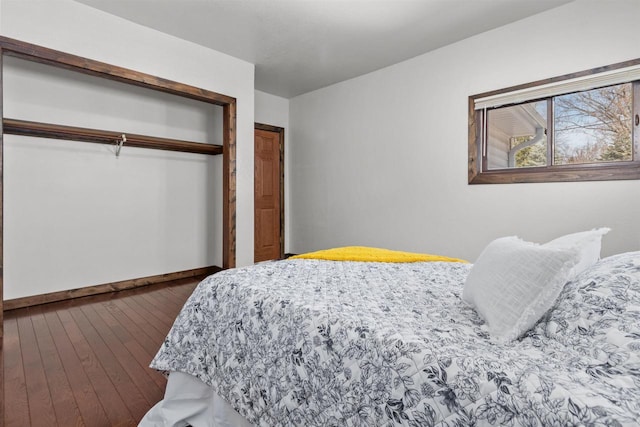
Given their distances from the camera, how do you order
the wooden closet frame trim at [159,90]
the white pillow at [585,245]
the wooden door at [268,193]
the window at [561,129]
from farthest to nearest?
the wooden door at [268,193] < the window at [561,129] < the wooden closet frame trim at [159,90] < the white pillow at [585,245]

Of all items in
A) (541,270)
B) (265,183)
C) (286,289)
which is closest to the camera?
(541,270)

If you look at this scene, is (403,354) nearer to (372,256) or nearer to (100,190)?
(372,256)

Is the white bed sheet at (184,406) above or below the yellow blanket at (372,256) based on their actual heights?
below

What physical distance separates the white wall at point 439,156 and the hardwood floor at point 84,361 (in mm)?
2417

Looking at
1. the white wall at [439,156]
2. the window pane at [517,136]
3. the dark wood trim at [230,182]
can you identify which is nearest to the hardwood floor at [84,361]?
the dark wood trim at [230,182]

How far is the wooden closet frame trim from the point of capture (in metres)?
2.56

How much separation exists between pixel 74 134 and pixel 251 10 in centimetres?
202

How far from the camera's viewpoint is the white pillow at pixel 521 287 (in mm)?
956

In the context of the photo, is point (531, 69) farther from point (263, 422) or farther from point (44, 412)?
point (44, 412)

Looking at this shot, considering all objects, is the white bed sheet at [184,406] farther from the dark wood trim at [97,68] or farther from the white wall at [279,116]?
the white wall at [279,116]

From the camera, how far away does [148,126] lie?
3.91m

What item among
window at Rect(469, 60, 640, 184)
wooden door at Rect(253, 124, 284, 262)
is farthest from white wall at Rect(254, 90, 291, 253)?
window at Rect(469, 60, 640, 184)

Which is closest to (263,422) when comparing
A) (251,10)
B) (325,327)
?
(325,327)

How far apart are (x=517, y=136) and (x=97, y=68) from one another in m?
3.87
